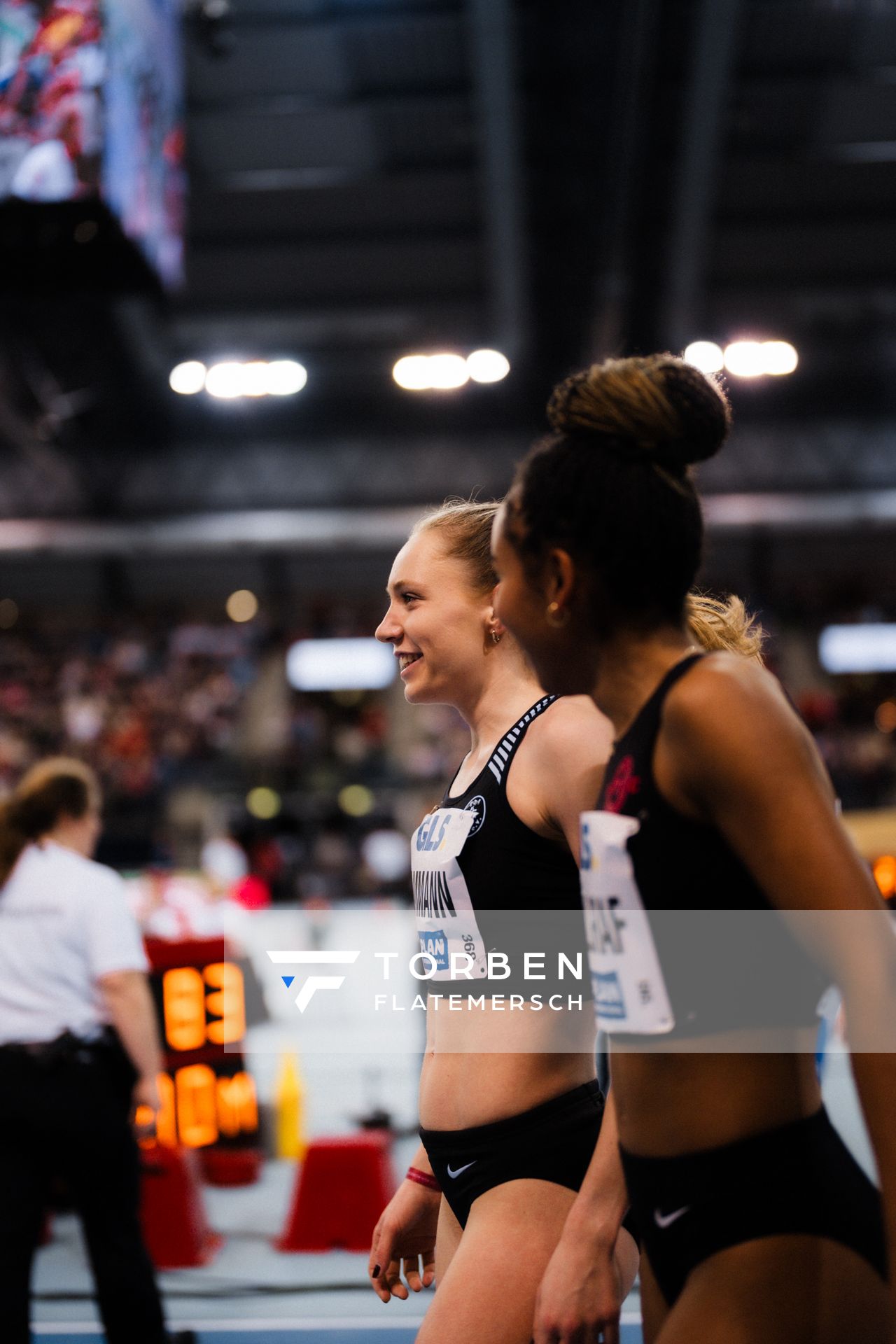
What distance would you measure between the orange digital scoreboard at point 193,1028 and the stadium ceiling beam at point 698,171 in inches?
341

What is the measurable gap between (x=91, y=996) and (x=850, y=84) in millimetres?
12563

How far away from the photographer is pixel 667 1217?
4.00ft

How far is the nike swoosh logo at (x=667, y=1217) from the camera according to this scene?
3.94 feet

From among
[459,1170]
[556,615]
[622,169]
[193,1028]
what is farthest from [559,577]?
[622,169]

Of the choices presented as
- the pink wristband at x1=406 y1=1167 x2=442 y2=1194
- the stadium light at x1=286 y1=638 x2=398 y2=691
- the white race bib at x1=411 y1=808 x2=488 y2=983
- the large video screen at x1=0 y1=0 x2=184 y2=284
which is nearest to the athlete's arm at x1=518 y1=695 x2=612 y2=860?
the white race bib at x1=411 y1=808 x2=488 y2=983

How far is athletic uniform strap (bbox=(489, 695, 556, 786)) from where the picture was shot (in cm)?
177

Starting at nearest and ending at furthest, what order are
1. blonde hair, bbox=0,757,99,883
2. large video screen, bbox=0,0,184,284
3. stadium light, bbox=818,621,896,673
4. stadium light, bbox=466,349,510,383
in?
blonde hair, bbox=0,757,99,883
large video screen, bbox=0,0,184,284
stadium light, bbox=466,349,510,383
stadium light, bbox=818,621,896,673

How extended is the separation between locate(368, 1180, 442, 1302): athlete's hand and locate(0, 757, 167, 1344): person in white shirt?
4.59 ft

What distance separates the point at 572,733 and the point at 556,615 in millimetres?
398

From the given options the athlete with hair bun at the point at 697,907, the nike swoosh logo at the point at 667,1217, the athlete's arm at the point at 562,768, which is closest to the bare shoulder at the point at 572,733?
the athlete's arm at the point at 562,768

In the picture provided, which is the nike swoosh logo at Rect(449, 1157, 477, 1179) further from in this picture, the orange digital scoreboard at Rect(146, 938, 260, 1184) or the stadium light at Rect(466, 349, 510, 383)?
the stadium light at Rect(466, 349, 510, 383)

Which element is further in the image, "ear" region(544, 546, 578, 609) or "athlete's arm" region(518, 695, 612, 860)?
"athlete's arm" region(518, 695, 612, 860)

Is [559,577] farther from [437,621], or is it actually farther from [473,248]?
[473,248]

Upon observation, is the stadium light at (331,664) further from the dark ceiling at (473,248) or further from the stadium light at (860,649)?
the stadium light at (860,649)
